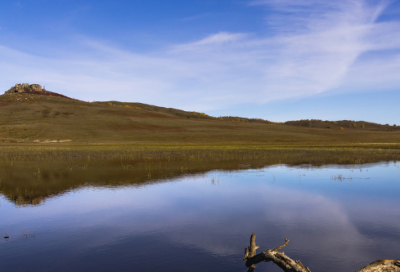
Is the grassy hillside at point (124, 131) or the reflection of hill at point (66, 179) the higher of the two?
the grassy hillside at point (124, 131)

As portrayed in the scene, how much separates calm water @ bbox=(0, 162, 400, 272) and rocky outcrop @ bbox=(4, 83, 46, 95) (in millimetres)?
125280

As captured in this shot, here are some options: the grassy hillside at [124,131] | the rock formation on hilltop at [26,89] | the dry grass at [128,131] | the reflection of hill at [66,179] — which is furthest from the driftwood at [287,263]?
the rock formation on hilltop at [26,89]

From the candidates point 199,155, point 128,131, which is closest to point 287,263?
point 199,155

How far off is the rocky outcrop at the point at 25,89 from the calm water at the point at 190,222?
125280mm

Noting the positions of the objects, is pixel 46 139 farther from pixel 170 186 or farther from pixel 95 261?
pixel 95 261

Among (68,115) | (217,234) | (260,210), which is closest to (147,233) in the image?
(217,234)

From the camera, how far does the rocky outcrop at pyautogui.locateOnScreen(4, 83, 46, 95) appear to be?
427 feet

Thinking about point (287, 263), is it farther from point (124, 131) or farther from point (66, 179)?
point (124, 131)

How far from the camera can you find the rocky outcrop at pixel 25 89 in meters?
130

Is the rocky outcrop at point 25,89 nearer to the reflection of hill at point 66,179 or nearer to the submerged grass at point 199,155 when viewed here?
the submerged grass at point 199,155

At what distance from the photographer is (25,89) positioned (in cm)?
13150

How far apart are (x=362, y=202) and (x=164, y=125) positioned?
76267 millimetres

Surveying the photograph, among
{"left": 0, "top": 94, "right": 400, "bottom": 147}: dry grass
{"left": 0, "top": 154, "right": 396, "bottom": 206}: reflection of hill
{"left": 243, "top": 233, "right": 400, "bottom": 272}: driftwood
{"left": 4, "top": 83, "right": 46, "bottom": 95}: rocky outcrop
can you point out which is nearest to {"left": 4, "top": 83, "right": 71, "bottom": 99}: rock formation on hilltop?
{"left": 4, "top": 83, "right": 46, "bottom": 95}: rocky outcrop

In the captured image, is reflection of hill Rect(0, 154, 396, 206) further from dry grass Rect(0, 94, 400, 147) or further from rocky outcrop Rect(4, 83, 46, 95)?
rocky outcrop Rect(4, 83, 46, 95)
